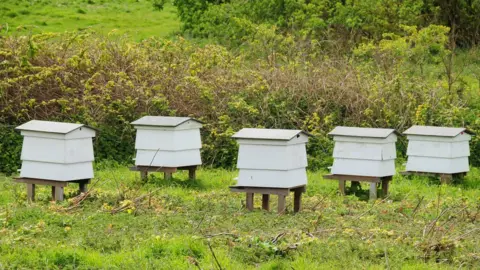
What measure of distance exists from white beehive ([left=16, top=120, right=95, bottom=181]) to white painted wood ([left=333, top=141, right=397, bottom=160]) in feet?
11.1

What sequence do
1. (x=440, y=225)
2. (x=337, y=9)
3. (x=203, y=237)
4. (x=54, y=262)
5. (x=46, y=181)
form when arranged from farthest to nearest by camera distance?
(x=337, y=9) < (x=46, y=181) < (x=440, y=225) < (x=203, y=237) < (x=54, y=262)

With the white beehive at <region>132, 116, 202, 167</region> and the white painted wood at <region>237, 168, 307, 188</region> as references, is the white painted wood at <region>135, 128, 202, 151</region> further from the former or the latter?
the white painted wood at <region>237, 168, 307, 188</region>

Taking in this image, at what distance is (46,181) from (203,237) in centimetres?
324

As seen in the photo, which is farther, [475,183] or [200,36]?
[200,36]

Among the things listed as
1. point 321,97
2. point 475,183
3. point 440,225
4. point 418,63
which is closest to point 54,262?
point 440,225

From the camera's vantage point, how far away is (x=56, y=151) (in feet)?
38.5

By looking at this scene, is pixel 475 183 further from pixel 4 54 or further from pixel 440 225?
pixel 4 54

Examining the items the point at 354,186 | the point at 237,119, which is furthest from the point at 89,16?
the point at 354,186

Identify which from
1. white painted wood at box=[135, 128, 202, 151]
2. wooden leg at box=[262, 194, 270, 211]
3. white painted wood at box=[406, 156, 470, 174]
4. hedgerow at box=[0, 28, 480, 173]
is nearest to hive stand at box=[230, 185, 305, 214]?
wooden leg at box=[262, 194, 270, 211]

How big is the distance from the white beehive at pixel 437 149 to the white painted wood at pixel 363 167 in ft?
4.06

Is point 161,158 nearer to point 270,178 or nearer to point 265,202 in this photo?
point 265,202

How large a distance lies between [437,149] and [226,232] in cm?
533

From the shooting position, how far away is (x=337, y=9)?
26281mm

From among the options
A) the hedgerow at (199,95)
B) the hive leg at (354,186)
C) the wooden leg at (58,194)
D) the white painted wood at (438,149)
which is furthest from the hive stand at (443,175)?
the wooden leg at (58,194)
